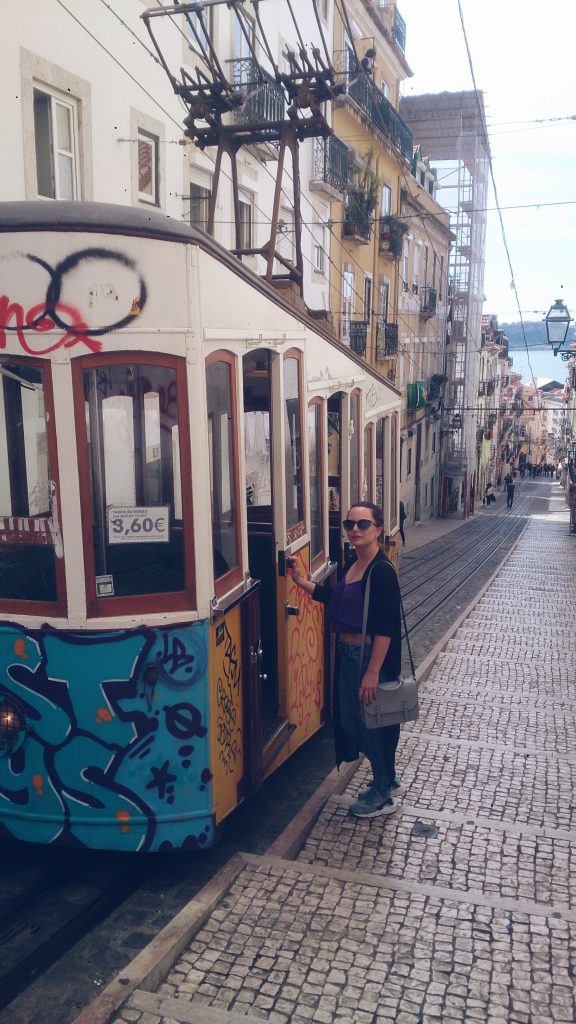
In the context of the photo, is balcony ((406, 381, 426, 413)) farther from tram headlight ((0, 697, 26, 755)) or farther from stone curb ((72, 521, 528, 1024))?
tram headlight ((0, 697, 26, 755))

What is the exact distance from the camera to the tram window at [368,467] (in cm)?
848

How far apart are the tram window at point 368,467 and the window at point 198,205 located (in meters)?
6.61

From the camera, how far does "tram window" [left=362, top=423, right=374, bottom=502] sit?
8484mm

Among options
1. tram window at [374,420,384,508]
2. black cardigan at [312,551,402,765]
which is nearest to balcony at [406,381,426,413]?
tram window at [374,420,384,508]

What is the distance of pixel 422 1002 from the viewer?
3336 mm

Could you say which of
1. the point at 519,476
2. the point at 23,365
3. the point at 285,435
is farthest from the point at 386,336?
the point at 519,476

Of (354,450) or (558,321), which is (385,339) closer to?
(558,321)

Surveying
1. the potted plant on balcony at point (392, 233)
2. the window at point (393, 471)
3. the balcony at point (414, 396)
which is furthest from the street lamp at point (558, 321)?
the balcony at point (414, 396)

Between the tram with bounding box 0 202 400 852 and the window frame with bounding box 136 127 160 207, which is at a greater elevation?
the window frame with bounding box 136 127 160 207

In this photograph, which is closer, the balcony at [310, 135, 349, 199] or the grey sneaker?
the grey sneaker

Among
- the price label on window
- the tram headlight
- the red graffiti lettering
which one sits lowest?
the tram headlight

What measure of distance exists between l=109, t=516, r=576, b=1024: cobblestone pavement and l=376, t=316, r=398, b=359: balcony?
2218 cm

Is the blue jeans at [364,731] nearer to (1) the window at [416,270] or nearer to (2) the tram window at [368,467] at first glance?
(2) the tram window at [368,467]

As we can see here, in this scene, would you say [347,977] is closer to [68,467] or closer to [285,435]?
[68,467]
